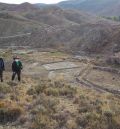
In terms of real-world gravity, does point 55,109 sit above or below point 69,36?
below

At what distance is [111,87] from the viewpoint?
2470 centimetres

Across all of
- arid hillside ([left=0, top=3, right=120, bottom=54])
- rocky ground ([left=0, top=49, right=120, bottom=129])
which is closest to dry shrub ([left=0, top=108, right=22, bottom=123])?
rocky ground ([left=0, top=49, right=120, bottom=129])

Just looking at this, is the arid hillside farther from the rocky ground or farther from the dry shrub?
the dry shrub

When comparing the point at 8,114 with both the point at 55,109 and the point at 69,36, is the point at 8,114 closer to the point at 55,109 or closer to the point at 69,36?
the point at 55,109

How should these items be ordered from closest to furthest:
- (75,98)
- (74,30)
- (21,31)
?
1. (75,98)
2. (74,30)
3. (21,31)

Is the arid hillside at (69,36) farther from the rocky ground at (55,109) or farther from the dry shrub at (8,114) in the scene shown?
the dry shrub at (8,114)

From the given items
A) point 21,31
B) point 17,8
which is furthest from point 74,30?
point 17,8

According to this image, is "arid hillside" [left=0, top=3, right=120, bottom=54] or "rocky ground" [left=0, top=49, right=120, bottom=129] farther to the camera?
"arid hillside" [left=0, top=3, right=120, bottom=54]

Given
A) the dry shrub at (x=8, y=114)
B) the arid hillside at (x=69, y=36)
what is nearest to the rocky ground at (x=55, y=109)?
the dry shrub at (x=8, y=114)

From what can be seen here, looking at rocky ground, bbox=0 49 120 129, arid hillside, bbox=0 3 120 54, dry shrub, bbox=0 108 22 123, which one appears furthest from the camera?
arid hillside, bbox=0 3 120 54

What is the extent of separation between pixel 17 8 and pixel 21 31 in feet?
182

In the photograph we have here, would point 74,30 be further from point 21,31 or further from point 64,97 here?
point 64,97

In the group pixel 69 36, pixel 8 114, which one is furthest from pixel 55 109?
pixel 69 36

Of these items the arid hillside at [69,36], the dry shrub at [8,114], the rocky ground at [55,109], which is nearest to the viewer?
the rocky ground at [55,109]
